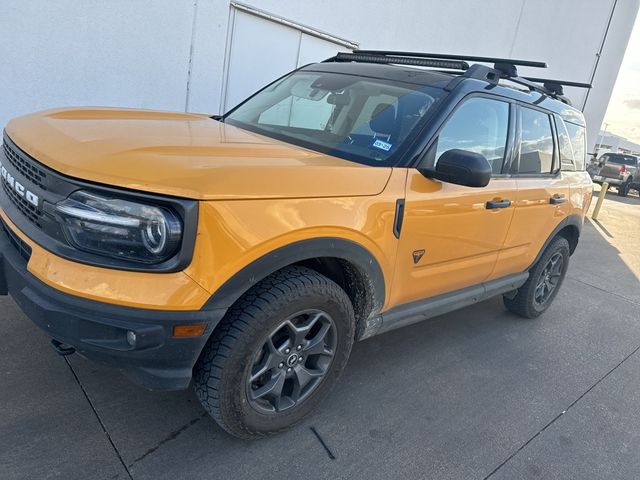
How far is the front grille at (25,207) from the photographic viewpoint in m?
2.04

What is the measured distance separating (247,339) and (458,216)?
1.53 m

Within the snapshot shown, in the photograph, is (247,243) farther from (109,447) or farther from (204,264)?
(109,447)

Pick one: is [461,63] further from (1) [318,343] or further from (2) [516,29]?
(2) [516,29]

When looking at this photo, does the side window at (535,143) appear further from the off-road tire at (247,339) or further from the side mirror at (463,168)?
the off-road tire at (247,339)

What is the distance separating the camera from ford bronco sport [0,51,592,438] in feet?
6.04

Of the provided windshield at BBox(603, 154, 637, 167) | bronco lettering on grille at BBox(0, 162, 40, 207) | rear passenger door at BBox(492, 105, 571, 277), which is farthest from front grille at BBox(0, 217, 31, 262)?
windshield at BBox(603, 154, 637, 167)

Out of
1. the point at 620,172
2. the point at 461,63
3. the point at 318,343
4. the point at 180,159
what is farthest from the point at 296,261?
the point at 620,172

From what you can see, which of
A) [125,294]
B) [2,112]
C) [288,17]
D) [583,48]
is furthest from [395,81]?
[583,48]

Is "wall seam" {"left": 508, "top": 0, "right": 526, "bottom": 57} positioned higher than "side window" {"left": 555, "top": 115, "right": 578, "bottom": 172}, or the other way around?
"wall seam" {"left": 508, "top": 0, "right": 526, "bottom": 57}

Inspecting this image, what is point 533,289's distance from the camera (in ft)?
14.3

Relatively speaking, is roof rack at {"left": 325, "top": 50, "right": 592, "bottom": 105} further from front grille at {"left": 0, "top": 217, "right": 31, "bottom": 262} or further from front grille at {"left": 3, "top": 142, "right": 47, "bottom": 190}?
front grille at {"left": 0, "top": 217, "right": 31, "bottom": 262}

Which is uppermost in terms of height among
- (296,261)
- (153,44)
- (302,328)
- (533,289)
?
(153,44)

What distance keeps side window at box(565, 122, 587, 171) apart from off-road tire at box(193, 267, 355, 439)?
10.2ft

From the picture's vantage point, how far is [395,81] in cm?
312
